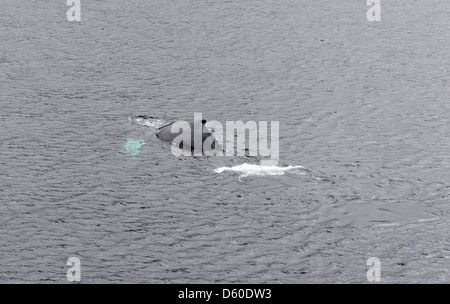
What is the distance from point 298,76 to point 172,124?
4.21 metres

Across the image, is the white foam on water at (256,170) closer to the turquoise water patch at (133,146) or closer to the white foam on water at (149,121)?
the turquoise water patch at (133,146)

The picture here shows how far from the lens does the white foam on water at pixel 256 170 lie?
13.5 meters

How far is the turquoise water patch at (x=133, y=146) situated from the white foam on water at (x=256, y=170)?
1546 mm

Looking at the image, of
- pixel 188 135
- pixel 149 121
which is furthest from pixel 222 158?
pixel 149 121

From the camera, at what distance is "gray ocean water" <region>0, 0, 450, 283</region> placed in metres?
11.2

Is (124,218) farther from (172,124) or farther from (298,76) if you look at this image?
(298,76)

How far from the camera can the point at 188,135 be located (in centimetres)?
1446

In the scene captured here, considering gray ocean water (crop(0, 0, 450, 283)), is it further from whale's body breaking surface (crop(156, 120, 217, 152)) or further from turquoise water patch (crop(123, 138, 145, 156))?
whale's body breaking surface (crop(156, 120, 217, 152))

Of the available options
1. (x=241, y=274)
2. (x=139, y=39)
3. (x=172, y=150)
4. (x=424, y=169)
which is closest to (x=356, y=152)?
(x=424, y=169)

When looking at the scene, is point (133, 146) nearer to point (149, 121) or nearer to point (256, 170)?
point (149, 121)

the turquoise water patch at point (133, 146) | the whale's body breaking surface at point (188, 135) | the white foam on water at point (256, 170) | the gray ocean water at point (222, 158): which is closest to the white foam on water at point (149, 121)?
the gray ocean water at point (222, 158)

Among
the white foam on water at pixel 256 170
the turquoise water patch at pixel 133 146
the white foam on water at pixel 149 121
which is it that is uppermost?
the white foam on water at pixel 149 121

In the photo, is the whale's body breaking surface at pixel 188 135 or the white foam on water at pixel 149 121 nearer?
the whale's body breaking surface at pixel 188 135

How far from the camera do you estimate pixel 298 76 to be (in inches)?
707
